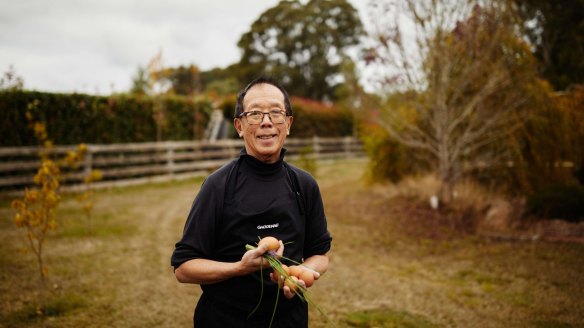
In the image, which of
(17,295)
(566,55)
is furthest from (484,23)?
(17,295)

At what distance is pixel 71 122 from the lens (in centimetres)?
1083

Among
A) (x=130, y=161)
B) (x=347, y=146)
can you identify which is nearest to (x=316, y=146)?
(x=347, y=146)

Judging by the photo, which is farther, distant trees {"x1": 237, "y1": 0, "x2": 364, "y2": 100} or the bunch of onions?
distant trees {"x1": 237, "y1": 0, "x2": 364, "y2": 100}

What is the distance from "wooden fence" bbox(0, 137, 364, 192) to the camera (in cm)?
947

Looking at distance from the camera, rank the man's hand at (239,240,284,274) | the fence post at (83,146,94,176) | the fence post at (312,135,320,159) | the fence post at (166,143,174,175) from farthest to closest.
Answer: the fence post at (312,135,320,159), the fence post at (166,143,174,175), the fence post at (83,146,94,176), the man's hand at (239,240,284,274)

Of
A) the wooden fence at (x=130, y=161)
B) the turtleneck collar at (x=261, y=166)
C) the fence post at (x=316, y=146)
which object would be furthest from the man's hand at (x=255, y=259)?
the fence post at (x=316, y=146)

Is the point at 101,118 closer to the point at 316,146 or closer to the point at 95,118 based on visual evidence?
the point at 95,118

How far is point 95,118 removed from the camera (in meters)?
Result: 11.4

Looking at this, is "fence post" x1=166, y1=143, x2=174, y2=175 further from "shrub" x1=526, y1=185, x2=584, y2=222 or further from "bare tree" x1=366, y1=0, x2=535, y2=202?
"shrub" x1=526, y1=185, x2=584, y2=222

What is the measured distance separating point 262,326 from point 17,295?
3.64 metres

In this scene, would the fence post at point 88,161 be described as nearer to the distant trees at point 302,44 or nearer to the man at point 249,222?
the man at point 249,222

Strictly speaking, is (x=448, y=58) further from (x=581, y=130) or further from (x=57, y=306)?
(x=57, y=306)

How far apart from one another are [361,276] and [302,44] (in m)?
34.7

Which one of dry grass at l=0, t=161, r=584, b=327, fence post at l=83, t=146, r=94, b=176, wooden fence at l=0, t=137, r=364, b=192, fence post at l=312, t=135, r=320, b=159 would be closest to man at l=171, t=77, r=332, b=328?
dry grass at l=0, t=161, r=584, b=327
